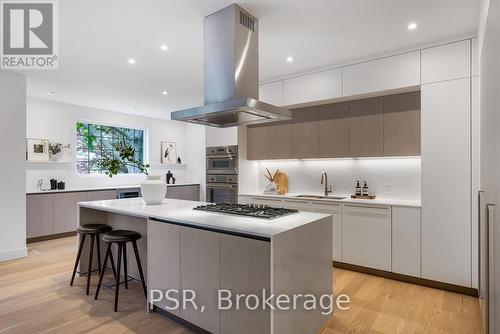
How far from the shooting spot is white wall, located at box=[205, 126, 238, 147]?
4.71m

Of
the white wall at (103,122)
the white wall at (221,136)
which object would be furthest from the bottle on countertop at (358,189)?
the white wall at (103,122)

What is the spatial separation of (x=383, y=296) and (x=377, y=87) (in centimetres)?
233

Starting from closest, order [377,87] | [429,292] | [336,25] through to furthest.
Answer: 1. [336,25]
2. [429,292]
3. [377,87]

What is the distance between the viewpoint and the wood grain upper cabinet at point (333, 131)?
12.8 feet

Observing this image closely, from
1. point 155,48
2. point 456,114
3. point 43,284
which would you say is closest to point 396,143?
point 456,114

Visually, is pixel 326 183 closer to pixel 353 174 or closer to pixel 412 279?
pixel 353 174

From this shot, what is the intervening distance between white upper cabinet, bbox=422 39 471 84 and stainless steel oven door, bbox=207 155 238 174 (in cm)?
279

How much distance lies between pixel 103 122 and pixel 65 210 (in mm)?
2078

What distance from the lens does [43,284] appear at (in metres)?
3.15

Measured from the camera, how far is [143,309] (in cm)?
262

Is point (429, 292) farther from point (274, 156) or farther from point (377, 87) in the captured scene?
point (274, 156)

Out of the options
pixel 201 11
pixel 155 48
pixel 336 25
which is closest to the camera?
pixel 201 11

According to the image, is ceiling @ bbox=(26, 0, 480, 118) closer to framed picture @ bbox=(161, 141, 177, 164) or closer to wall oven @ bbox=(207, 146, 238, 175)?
wall oven @ bbox=(207, 146, 238, 175)

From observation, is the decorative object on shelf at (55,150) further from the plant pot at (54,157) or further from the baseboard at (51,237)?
the baseboard at (51,237)
